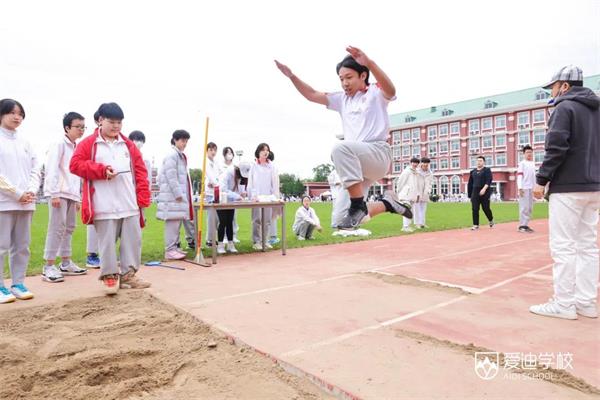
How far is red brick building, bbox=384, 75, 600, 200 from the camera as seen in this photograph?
54.7 m

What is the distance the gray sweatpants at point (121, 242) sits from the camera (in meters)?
4.36

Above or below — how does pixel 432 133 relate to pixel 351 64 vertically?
above

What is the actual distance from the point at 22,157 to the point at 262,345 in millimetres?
3610

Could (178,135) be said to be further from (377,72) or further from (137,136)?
(377,72)

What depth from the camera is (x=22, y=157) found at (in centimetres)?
437

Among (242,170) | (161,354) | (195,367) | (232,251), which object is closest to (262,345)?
(195,367)

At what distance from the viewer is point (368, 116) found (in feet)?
10.9

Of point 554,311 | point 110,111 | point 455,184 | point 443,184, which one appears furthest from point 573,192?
point 443,184

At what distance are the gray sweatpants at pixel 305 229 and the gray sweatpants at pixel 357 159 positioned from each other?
6.11 meters

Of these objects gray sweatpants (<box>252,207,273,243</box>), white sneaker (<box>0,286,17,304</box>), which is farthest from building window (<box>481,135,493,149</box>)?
white sneaker (<box>0,286,17,304</box>)

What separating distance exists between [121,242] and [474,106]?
68506mm

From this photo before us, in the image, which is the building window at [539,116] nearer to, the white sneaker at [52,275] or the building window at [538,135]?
the building window at [538,135]

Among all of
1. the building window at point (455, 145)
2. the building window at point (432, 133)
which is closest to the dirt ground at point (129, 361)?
the building window at point (455, 145)

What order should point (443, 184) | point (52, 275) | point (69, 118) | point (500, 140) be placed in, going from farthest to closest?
point (443, 184), point (500, 140), point (69, 118), point (52, 275)
